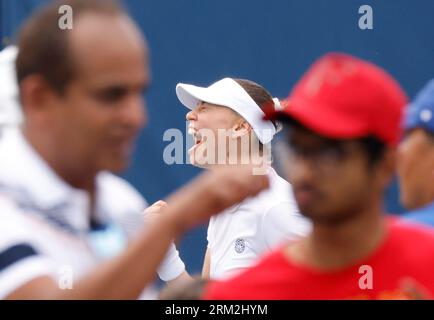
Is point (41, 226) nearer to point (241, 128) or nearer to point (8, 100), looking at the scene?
point (8, 100)

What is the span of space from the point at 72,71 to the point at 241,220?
95.9 inches

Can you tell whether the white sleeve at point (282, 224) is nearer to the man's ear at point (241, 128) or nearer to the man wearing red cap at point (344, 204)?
the man's ear at point (241, 128)

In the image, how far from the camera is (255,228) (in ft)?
13.7

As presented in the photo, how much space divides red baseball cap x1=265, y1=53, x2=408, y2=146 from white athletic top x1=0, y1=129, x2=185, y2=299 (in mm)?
456

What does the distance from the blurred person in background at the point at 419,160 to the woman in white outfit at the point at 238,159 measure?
0.68 m

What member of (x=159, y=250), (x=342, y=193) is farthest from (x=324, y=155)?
(x=159, y=250)

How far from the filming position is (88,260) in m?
1.95

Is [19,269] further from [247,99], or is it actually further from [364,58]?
[364,58]

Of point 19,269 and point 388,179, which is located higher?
point 388,179

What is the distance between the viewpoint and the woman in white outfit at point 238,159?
4.12 m

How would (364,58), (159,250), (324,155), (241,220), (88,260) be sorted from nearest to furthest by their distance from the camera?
(159,250), (88,260), (324,155), (241,220), (364,58)

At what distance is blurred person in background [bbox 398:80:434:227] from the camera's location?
3.40m

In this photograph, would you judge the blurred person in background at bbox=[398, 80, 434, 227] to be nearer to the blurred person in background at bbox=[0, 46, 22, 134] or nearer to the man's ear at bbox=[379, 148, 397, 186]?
the man's ear at bbox=[379, 148, 397, 186]
